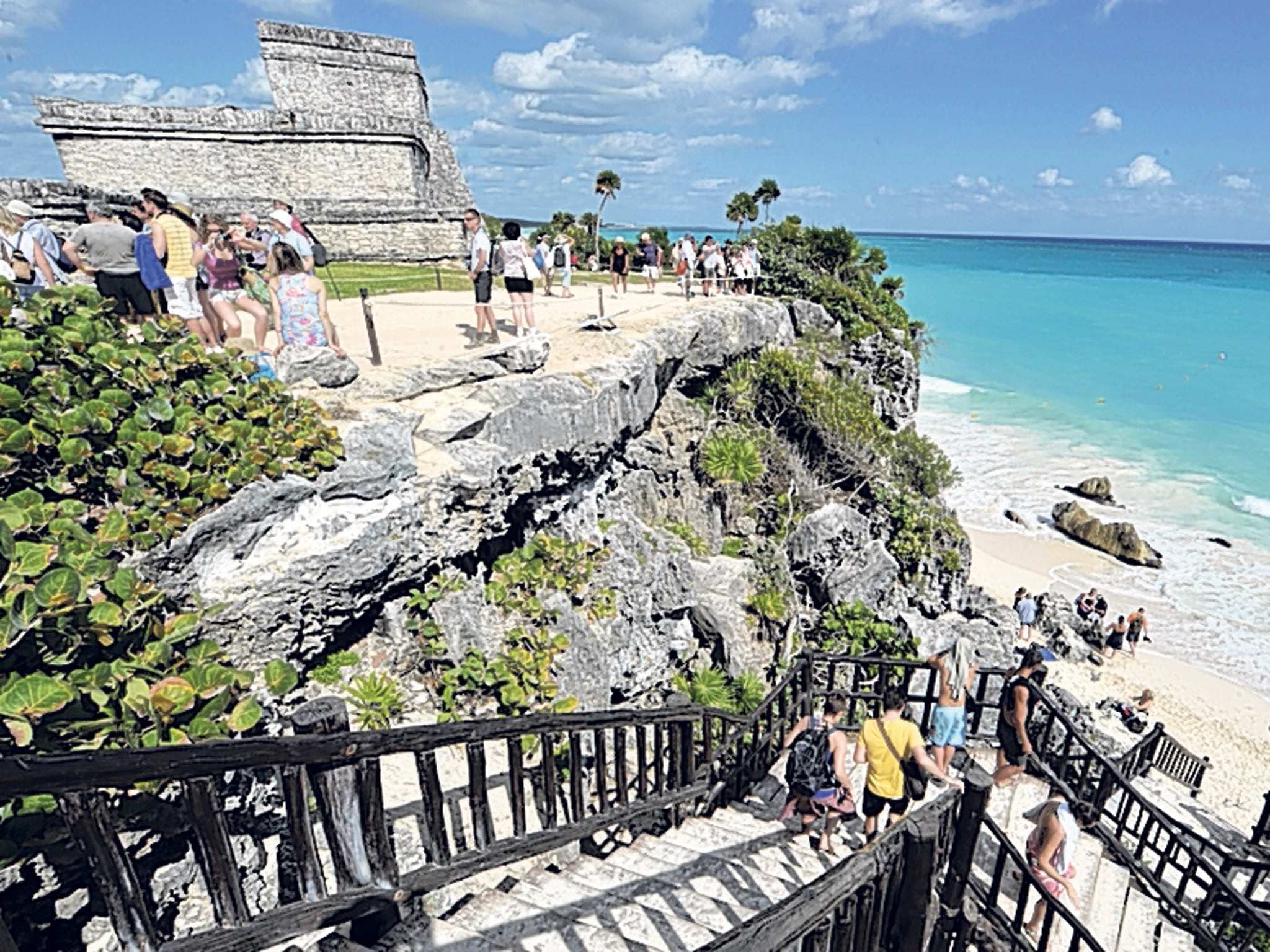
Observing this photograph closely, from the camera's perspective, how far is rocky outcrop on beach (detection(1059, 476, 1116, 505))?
28141 mm

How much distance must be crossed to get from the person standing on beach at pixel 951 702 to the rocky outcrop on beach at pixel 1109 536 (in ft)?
75.3

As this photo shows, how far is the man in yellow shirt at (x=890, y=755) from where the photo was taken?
4.67 metres

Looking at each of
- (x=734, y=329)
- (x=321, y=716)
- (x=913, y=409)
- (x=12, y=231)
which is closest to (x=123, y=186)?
(x=12, y=231)

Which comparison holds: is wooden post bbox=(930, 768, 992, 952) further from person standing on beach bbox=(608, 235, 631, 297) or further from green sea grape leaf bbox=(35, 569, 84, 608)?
person standing on beach bbox=(608, 235, 631, 297)

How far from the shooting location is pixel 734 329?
15055 mm

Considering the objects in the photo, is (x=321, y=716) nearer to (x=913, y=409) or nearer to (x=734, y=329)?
(x=734, y=329)

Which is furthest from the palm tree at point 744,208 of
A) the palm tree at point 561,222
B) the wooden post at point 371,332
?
the wooden post at point 371,332

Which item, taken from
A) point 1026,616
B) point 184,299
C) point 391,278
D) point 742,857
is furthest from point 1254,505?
point 184,299

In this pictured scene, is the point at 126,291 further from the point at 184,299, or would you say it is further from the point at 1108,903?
the point at 1108,903

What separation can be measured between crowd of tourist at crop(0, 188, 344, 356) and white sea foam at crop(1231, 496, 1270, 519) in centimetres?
3639

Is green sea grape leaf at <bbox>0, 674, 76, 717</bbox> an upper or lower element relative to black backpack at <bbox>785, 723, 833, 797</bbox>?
upper

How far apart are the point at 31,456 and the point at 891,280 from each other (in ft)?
89.6

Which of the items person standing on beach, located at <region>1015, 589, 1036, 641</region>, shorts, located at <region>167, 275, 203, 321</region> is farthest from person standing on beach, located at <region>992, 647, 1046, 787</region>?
person standing on beach, located at <region>1015, 589, 1036, 641</region>

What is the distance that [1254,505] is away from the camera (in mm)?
28266
